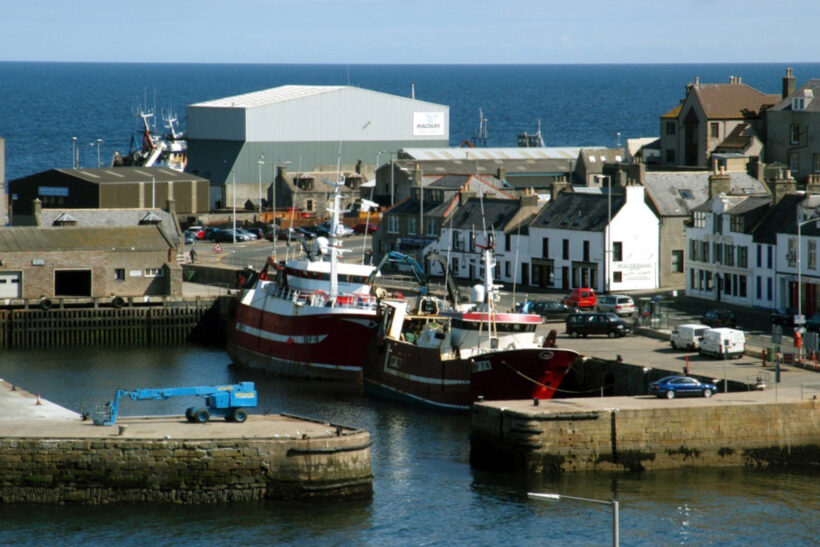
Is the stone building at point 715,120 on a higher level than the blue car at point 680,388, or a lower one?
higher

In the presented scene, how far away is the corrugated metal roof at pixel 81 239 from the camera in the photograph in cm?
8794

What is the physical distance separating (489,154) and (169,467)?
94.5m

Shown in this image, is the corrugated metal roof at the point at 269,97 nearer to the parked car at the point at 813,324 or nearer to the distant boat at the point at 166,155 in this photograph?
the distant boat at the point at 166,155

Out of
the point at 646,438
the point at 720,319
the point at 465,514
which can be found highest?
the point at 720,319

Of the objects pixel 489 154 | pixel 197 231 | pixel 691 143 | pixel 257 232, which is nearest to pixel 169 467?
pixel 257 232

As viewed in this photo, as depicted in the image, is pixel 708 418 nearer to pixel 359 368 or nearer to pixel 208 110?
pixel 359 368

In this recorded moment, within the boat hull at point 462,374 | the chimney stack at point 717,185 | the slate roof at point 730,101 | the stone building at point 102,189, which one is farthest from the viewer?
the stone building at point 102,189

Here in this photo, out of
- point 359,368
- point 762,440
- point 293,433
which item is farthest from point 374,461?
point 359,368

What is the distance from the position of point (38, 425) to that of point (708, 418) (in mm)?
22803

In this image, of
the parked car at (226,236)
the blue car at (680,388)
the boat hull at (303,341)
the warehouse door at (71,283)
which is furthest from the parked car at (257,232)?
the blue car at (680,388)

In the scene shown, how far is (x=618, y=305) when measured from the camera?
7719cm

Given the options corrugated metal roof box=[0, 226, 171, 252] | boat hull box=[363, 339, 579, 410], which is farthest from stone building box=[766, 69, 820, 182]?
boat hull box=[363, 339, 579, 410]

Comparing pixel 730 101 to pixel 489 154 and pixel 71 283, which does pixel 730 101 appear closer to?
pixel 489 154

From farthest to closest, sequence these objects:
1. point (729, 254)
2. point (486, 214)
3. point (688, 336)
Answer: point (486, 214)
point (729, 254)
point (688, 336)
